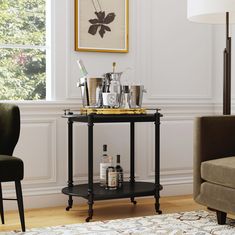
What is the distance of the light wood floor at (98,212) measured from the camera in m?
3.46

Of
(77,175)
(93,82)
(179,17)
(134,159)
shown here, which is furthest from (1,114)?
(179,17)

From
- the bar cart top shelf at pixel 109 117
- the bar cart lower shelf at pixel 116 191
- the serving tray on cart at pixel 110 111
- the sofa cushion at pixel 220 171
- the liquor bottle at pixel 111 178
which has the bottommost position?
the bar cart lower shelf at pixel 116 191

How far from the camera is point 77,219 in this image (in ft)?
11.6

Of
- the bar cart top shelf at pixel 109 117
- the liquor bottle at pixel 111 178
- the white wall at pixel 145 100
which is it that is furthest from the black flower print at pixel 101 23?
the liquor bottle at pixel 111 178

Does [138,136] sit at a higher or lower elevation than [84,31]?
lower

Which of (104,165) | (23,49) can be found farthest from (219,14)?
(23,49)

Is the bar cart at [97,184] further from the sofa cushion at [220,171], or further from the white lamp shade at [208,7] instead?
the white lamp shade at [208,7]

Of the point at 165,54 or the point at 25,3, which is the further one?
the point at 165,54

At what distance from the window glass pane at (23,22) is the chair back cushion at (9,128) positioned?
916 millimetres

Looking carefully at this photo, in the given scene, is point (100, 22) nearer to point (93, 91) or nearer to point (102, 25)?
point (102, 25)

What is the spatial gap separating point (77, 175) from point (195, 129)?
3.87 ft

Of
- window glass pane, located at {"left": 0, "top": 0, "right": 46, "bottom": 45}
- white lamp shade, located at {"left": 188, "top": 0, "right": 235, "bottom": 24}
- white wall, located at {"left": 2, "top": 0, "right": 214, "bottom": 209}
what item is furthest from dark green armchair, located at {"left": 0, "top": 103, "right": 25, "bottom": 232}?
white lamp shade, located at {"left": 188, "top": 0, "right": 235, "bottom": 24}

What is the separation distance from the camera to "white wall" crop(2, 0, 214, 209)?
3961 millimetres

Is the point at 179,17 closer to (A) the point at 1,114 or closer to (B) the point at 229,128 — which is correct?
(B) the point at 229,128
